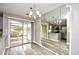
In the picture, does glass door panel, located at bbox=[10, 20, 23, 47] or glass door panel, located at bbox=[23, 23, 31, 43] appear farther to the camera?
glass door panel, located at bbox=[23, 23, 31, 43]

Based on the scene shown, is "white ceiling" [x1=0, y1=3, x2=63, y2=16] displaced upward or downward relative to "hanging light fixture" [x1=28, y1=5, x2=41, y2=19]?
upward

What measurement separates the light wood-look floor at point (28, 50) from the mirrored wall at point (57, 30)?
0.15 meters

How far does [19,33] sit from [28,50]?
457 mm

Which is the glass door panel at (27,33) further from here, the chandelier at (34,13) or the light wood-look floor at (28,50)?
the chandelier at (34,13)

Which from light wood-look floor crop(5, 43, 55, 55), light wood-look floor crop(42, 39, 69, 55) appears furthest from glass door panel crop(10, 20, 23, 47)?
light wood-look floor crop(42, 39, 69, 55)

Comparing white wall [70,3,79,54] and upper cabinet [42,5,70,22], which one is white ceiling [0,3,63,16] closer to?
upper cabinet [42,5,70,22]

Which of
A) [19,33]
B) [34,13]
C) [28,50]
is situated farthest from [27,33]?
[34,13]

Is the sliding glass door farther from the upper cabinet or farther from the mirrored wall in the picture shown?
the upper cabinet

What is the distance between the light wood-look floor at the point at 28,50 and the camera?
97.2 inches

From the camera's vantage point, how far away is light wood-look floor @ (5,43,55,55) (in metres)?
2.47

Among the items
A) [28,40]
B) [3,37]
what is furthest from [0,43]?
[28,40]

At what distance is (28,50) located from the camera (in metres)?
2.52

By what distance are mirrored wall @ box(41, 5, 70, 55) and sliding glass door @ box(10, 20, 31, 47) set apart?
38 centimetres

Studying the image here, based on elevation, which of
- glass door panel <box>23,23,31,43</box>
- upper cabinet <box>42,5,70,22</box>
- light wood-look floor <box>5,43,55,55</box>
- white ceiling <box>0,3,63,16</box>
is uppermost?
white ceiling <box>0,3,63,16</box>
